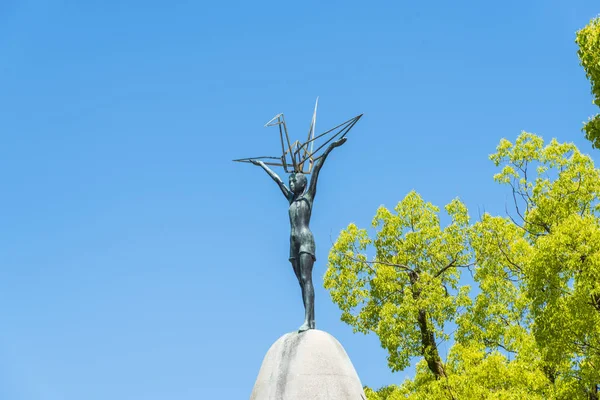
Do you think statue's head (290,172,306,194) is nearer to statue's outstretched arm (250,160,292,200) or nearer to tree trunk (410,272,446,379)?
statue's outstretched arm (250,160,292,200)

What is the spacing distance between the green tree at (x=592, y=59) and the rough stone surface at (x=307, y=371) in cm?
596

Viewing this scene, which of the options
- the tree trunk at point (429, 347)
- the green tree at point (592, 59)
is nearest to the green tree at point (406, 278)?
the tree trunk at point (429, 347)

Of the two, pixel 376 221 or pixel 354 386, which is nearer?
pixel 354 386

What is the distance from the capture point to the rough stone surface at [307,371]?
10117 mm

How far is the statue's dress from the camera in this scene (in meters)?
11.3

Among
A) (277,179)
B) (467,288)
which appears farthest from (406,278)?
(277,179)

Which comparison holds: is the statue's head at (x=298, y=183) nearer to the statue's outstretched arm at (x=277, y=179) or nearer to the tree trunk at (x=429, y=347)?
the statue's outstretched arm at (x=277, y=179)

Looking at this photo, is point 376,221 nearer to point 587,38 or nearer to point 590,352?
point 590,352

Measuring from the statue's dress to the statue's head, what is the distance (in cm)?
15

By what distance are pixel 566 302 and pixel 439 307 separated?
6.71m

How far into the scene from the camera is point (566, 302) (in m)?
13.7

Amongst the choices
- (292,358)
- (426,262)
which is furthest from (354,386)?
(426,262)

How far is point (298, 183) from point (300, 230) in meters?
0.82

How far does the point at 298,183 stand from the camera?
11.8m
